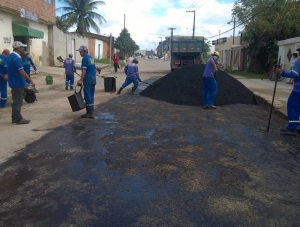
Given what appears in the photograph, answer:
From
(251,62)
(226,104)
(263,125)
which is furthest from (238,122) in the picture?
(251,62)

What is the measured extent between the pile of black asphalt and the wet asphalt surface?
3.55 m

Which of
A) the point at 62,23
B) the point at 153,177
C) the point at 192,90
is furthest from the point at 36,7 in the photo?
the point at 153,177

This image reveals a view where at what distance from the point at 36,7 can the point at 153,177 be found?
2043 centimetres

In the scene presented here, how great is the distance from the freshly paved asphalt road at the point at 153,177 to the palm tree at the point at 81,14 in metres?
35.2

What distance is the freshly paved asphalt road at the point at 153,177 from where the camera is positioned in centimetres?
314

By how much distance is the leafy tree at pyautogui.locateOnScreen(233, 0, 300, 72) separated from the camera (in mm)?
24578

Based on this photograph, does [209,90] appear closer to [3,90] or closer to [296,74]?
[296,74]

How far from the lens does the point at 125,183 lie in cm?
393

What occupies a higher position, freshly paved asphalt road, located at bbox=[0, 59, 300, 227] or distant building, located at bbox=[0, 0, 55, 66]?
distant building, located at bbox=[0, 0, 55, 66]

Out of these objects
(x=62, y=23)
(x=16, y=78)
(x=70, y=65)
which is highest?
(x=62, y=23)

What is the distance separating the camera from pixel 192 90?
11203 millimetres

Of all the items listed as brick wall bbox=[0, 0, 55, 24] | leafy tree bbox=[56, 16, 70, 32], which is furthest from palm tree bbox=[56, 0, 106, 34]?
brick wall bbox=[0, 0, 55, 24]

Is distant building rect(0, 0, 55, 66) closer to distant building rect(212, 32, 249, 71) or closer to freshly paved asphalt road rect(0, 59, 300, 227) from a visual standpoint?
freshly paved asphalt road rect(0, 59, 300, 227)

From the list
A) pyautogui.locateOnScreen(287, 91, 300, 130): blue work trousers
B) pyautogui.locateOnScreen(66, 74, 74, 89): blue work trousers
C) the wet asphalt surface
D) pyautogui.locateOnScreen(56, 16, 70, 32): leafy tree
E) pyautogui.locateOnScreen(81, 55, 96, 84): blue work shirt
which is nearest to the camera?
the wet asphalt surface
